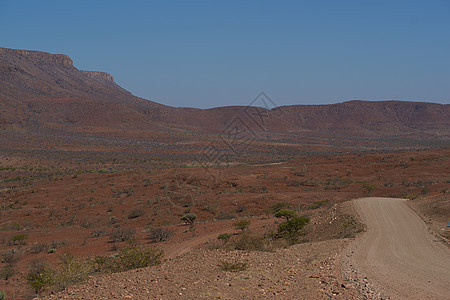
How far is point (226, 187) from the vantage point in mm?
34031

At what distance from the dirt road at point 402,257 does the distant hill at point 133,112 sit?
91.1 meters

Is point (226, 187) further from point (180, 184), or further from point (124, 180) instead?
point (124, 180)

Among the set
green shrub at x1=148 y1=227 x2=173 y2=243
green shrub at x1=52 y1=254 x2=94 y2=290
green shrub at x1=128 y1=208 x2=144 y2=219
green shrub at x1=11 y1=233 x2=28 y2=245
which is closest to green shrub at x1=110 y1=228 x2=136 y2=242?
green shrub at x1=148 y1=227 x2=173 y2=243

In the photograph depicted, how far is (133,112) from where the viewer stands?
13512 centimetres

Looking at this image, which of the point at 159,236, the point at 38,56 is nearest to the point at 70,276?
the point at 159,236

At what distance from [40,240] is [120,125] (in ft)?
355

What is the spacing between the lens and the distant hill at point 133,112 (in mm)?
116125

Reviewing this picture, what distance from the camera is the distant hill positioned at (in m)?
116

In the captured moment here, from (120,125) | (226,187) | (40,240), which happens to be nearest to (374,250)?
(40,240)

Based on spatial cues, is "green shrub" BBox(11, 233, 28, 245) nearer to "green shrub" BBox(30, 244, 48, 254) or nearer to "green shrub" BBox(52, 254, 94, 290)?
"green shrub" BBox(30, 244, 48, 254)

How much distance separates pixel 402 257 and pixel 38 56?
195489 millimetres

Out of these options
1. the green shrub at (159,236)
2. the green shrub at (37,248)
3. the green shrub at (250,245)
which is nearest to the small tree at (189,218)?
the green shrub at (159,236)

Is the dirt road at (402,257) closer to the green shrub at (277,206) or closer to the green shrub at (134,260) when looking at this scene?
the green shrub at (134,260)

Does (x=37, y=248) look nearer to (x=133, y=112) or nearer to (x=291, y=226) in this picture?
(x=291, y=226)
